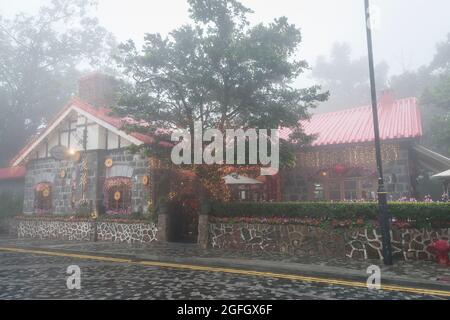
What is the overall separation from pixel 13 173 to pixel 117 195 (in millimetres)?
10588

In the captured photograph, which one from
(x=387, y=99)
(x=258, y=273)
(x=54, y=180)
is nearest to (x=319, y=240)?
(x=258, y=273)

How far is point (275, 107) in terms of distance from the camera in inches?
470

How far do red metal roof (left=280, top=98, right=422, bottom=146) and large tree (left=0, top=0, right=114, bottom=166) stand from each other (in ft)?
70.6

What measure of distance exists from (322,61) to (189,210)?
158 ft

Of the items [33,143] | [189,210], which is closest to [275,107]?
[189,210]

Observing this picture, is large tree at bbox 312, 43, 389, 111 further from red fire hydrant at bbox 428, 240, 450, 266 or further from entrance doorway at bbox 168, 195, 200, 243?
red fire hydrant at bbox 428, 240, 450, 266

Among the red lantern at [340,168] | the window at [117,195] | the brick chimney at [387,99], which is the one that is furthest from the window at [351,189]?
the window at [117,195]

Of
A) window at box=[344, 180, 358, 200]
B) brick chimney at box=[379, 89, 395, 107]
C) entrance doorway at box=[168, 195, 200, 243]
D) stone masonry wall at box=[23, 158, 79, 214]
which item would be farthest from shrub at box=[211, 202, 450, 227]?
brick chimney at box=[379, 89, 395, 107]

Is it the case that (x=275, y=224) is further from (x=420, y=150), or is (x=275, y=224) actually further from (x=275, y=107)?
(x=420, y=150)

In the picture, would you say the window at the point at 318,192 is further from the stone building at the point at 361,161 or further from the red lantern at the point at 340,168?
the red lantern at the point at 340,168

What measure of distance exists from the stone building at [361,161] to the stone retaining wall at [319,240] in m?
4.39

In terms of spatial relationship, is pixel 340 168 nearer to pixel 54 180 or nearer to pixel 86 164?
pixel 86 164

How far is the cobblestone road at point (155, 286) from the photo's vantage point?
662 centimetres

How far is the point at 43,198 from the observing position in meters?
20.5
